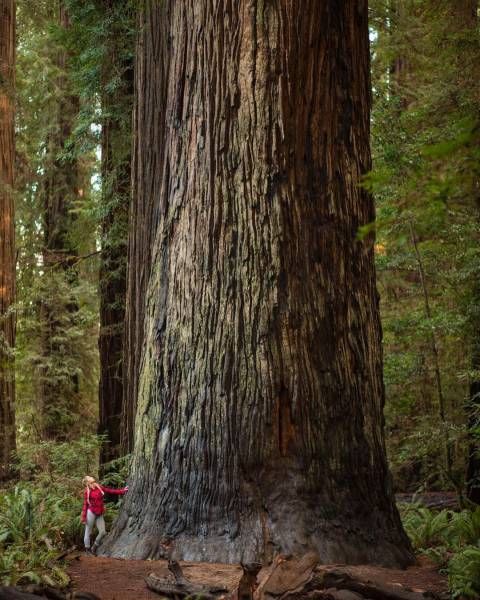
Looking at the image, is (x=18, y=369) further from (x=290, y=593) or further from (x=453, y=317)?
(x=290, y=593)

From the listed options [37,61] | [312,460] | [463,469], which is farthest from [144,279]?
[37,61]

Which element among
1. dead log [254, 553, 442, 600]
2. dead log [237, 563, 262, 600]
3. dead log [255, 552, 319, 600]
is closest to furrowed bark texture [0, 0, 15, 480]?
dead log [255, 552, 319, 600]

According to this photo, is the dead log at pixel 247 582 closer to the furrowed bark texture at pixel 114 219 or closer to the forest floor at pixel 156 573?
the forest floor at pixel 156 573

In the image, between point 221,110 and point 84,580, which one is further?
point 221,110

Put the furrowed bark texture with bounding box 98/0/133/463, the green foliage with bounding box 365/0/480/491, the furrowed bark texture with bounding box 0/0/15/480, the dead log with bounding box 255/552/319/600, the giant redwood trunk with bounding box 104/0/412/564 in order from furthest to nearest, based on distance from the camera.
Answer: the furrowed bark texture with bounding box 0/0/15/480
the furrowed bark texture with bounding box 98/0/133/463
the green foliage with bounding box 365/0/480/491
the giant redwood trunk with bounding box 104/0/412/564
the dead log with bounding box 255/552/319/600

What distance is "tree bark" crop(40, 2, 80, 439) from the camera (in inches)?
607

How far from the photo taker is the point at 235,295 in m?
6.29

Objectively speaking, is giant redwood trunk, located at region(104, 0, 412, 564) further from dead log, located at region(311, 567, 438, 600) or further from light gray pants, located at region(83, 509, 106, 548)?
dead log, located at region(311, 567, 438, 600)

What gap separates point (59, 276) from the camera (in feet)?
49.2

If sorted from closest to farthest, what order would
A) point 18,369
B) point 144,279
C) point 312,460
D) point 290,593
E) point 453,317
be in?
1. point 290,593
2. point 312,460
3. point 144,279
4. point 453,317
5. point 18,369

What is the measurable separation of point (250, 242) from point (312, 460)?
71.0 inches

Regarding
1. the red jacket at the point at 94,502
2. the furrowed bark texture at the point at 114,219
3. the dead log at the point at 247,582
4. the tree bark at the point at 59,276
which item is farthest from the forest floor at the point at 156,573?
the tree bark at the point at 59,276

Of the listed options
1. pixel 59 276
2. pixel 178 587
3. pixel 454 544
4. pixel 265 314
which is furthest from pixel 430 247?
pixel 178 587

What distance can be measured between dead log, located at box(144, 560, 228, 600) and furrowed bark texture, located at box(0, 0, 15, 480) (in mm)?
8204
